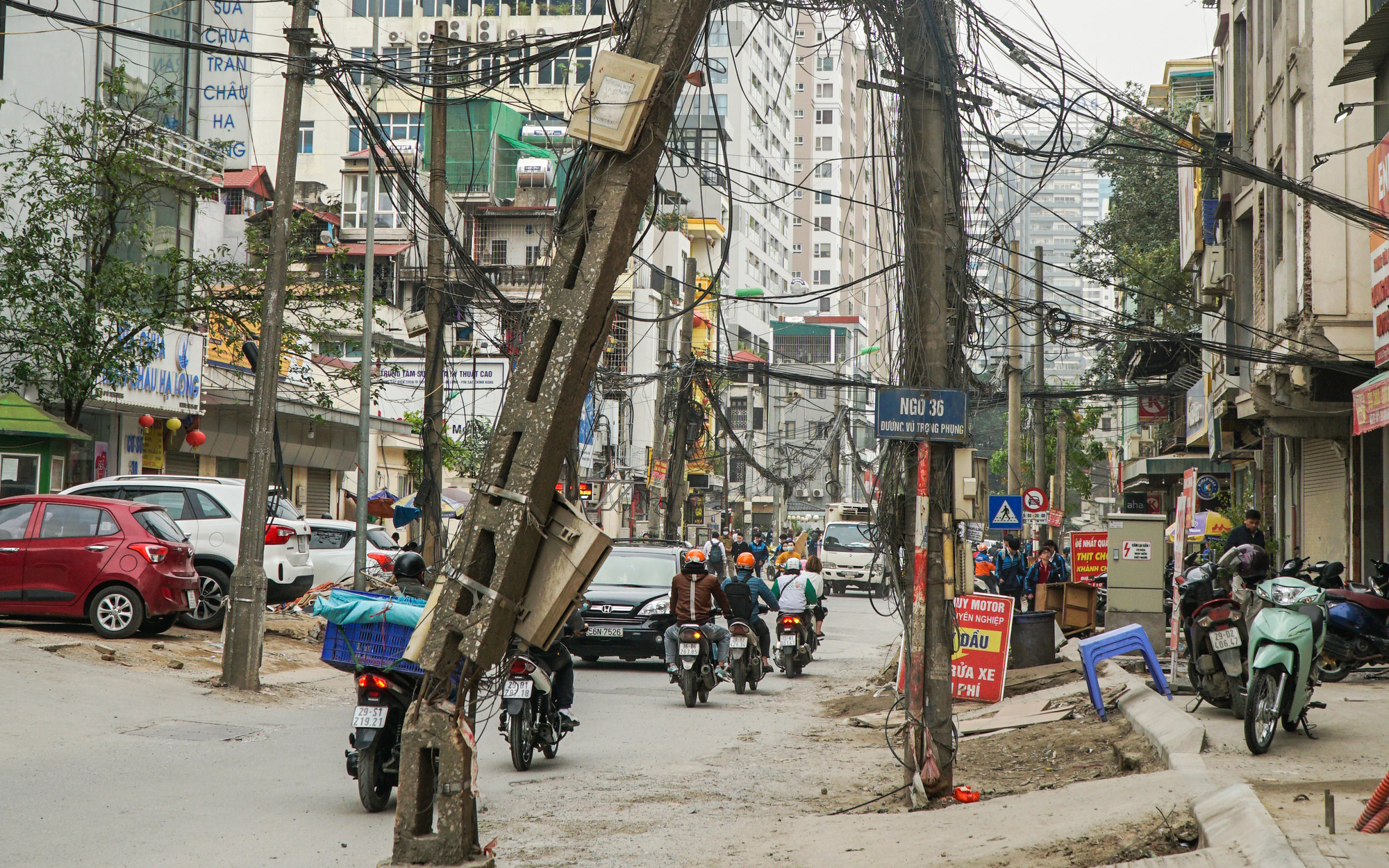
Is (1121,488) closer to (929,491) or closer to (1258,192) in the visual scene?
(1258,192)

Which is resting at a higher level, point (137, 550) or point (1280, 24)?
point (1280, 24)

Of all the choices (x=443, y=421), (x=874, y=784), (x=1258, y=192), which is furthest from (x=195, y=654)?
(x=1258, y=192)

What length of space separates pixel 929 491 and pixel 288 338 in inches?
635

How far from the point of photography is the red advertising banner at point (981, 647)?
1350 cm

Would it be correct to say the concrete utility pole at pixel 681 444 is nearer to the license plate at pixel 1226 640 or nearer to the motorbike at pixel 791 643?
the motorbike at pixel 791 643

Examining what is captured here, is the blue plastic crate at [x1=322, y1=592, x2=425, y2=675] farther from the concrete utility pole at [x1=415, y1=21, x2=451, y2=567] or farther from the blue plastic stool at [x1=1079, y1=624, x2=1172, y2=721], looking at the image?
the concrete utility pole at [x1=415, y1=21, x2=451, y2=567]

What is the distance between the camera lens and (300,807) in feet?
26.2

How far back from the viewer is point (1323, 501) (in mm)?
21250

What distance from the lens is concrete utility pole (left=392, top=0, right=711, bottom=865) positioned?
5.05 m

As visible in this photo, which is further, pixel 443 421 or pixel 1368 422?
pixel 443 421

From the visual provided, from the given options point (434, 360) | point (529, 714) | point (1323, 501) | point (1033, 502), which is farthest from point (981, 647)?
point (1033, 502)

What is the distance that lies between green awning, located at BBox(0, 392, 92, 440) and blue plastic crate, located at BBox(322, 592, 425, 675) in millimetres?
12074

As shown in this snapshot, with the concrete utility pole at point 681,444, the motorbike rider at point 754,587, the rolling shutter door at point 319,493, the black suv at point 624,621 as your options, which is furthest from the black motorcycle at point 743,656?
the rolling shutter door at point 319,493

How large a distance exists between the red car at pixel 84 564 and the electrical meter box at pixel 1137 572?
11852mm
